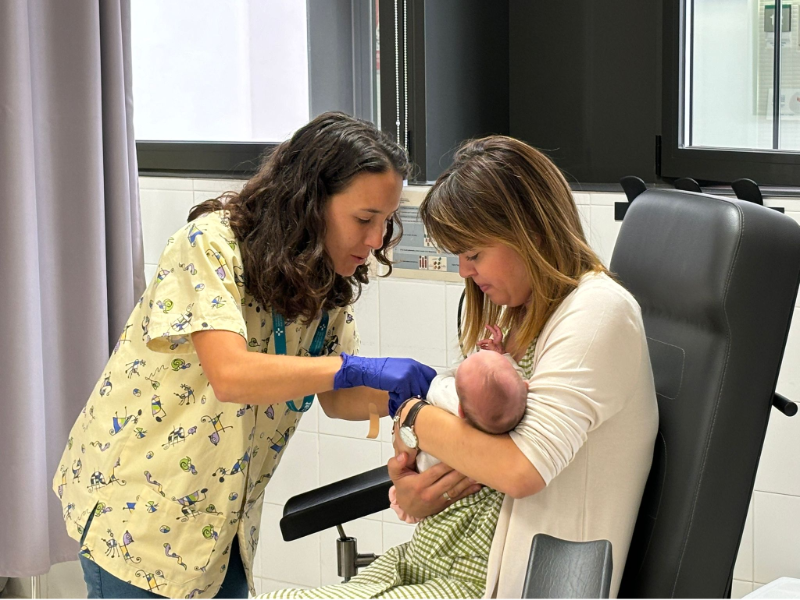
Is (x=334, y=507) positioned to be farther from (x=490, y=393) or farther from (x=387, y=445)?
(x=387, y=445)

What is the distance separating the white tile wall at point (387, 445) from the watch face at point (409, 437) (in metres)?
0.89

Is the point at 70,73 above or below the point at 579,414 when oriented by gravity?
above

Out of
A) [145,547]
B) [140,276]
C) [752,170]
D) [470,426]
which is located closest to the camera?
[470,426]

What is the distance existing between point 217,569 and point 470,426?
0.70 meters

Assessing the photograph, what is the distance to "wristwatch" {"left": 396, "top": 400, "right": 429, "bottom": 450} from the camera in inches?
55.0

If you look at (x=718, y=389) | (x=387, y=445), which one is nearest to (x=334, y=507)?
(x=718, y=389)

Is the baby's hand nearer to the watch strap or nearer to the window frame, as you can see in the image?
the watch strap

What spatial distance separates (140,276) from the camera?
2543 millimetres

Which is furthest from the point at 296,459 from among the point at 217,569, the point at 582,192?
the point at 582,192

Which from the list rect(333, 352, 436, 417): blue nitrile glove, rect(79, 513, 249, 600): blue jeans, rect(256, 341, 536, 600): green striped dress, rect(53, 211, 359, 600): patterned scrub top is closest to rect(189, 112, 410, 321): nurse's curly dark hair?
rect(53, 211, 359, 600): patterned scrub top

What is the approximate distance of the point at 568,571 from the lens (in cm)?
112

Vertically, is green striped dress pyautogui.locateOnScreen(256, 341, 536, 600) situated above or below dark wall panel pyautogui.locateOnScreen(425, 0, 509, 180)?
below

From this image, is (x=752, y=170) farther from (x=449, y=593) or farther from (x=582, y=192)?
(x=449, y=593)

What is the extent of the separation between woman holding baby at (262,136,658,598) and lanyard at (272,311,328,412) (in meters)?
0.36
